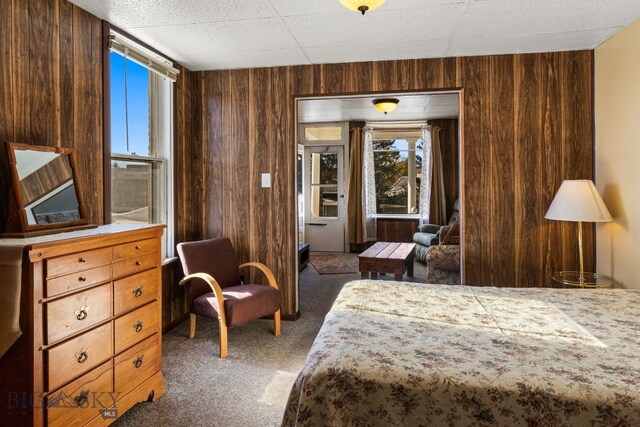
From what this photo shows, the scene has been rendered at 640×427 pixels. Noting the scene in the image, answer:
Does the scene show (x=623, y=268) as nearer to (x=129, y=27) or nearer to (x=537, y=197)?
(x=537, y=197)

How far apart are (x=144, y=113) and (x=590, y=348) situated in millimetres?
3450

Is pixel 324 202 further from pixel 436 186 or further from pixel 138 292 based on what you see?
pixel 138 292

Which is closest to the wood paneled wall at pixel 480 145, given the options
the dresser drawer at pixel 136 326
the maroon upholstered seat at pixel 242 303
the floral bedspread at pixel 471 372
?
the maroon upholstered seat at pixel 242 303

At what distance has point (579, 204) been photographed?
9.82 ft

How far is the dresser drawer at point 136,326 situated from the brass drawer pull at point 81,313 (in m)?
0.24

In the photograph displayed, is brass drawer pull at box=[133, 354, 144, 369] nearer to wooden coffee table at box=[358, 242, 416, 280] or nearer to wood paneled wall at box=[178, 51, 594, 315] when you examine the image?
wood paneled wall at box=[178, 51, 594, 315]

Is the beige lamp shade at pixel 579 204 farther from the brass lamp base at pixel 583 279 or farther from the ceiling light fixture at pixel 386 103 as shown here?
the ceiling light fixture at pixel 386 103

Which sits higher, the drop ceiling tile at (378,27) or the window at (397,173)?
the drop ceiling tile at (378,27)

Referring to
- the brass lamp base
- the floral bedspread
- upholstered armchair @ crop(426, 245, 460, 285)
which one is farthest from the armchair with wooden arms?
the brass lamp base

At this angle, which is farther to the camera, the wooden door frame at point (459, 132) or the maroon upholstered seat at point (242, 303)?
the wooden door frame at point (459, 132)

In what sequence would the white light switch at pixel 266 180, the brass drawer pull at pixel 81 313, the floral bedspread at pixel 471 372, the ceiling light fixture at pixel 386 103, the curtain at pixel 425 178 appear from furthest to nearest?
the curtain at pixel 425 178, the ceiling light fixture at pixel 386 103, the white light switch at pixel 266 180, the brass drawer pull at pixel 81 313, the floral bedspread at pixel 471 372

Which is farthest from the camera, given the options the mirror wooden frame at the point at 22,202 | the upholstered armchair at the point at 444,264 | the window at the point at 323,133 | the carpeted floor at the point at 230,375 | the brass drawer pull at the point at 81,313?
the window at the point at 323,133

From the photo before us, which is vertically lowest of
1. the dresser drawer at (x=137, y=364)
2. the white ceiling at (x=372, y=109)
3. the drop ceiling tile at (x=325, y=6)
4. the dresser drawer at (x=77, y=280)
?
the dresser drawer at (x=137, y=364)

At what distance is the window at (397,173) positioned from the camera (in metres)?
7.60
